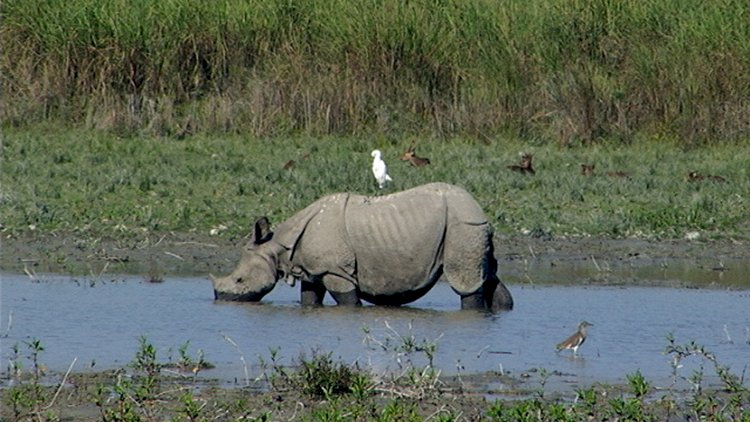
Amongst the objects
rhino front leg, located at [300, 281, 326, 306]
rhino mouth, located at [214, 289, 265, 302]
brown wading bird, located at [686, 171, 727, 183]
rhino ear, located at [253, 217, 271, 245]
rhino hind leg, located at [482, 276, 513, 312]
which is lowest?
brown wading bird, located at [686, 171, 727, 183]

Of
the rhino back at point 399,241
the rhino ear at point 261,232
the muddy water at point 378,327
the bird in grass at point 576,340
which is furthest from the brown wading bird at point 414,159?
the bird in grass at point 576,340

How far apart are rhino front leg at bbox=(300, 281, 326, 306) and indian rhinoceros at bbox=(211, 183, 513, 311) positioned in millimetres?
68

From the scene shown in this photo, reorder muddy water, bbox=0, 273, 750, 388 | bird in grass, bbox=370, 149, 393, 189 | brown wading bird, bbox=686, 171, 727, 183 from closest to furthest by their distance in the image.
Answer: muddy water, bbox=0, 273, 750, 388 < bird in grass, bbox=370, 149, 393, 189 < brown wading bird, bbox=686, 171, 727, 183

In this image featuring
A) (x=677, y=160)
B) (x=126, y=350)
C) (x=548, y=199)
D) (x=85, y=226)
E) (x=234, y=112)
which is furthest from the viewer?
(x=234, y=112)

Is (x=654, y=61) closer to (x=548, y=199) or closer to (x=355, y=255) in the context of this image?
(x=548, y=199)

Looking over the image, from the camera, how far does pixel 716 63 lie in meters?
19.3

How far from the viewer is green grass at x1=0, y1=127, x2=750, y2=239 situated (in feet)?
48.1

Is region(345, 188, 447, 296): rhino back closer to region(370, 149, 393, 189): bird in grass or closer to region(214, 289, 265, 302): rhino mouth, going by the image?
region(214, 289, 265, 302): rhino mouth

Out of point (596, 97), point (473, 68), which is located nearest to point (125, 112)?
point (473, 68)

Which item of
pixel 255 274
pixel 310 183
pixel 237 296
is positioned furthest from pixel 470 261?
pixel 310 183

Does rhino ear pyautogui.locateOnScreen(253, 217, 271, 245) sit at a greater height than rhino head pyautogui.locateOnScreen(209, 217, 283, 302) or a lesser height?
greater

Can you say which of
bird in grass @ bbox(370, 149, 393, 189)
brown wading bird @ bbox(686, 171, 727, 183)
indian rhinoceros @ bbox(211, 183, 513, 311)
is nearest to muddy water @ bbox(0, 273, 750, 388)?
indian rhinoceros @ bbox(211, 183, 513, 311)

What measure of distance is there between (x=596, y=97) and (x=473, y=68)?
156 centimetres

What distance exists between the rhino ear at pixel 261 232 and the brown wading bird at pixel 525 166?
17.8ft
